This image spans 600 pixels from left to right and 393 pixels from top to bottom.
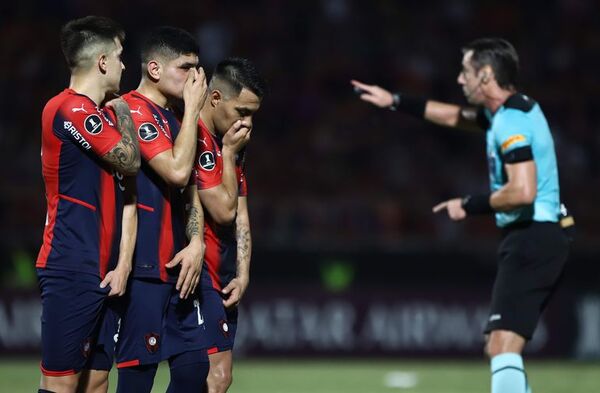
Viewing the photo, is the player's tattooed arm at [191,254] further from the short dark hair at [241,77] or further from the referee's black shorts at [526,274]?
the referee's black shorts at [526,274]

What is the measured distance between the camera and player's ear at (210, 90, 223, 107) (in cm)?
615

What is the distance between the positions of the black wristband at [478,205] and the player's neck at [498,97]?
617 millimetres

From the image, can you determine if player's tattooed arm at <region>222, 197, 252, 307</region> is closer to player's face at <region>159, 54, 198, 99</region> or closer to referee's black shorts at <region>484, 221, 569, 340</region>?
player's face at <region>159, 54, 198, 99</region>

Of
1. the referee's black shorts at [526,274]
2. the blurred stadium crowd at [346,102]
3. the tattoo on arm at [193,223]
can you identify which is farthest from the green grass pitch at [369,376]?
the tattoo on arm at [193,223]

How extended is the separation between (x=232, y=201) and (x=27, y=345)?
7295 mm

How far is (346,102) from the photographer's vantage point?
614 inches

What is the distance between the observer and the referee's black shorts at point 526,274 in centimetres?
682

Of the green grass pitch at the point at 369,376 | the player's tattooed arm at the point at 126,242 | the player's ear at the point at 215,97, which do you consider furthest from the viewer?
the green grass pitch at the point at 369,376

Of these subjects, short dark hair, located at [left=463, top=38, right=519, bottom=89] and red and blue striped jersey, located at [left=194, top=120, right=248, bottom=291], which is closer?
red and blue striped jersey, located at [left=194, top=120, right=248, bottom=291]

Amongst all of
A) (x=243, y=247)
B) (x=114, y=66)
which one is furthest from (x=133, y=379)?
(x=114, y=66)

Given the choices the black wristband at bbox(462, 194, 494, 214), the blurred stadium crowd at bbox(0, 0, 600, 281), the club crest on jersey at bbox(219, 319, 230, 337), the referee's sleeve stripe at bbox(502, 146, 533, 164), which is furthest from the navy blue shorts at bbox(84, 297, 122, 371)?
the blurred stadium crowd at bbox(0, 0, 600, 281)

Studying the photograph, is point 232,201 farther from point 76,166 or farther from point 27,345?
point 27,345

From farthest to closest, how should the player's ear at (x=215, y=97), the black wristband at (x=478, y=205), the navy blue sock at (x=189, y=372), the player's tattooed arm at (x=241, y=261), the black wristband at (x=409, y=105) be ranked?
the black wristband at (x=409, y=105)
the black wristband at (x=478, y=205)
the player's tattooed arm at (x=241, y=261)
the player's ear at (x=215, y=97)
the navy blue sock at (x=189, y=372)

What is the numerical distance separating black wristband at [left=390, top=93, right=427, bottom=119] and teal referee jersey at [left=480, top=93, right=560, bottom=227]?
89 cm
